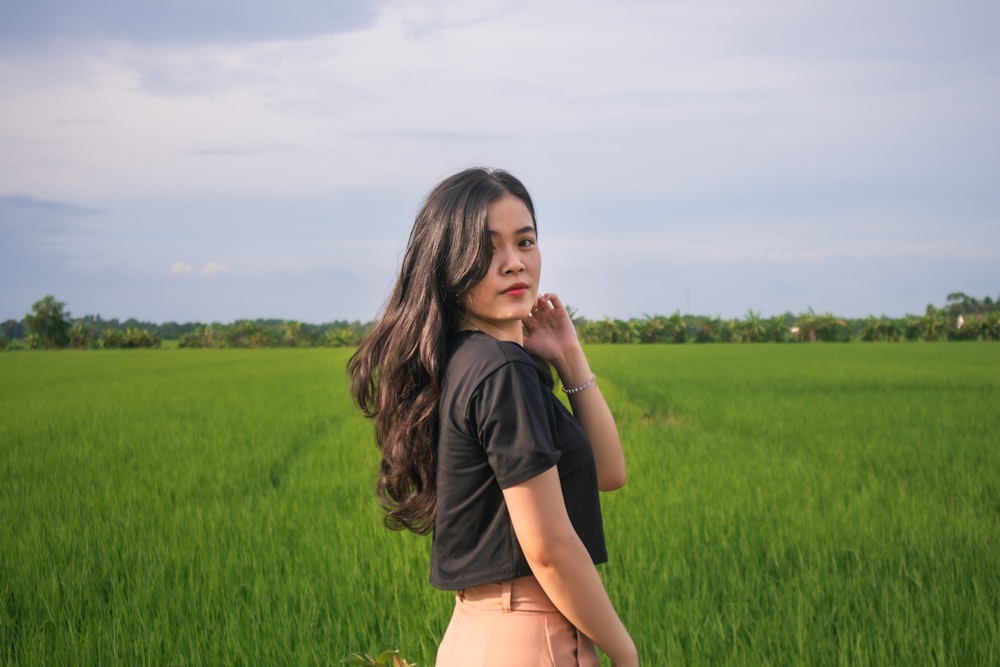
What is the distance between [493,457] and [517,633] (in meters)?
0.31

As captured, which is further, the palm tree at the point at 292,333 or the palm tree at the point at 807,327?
the palm tree at the point at 292,333

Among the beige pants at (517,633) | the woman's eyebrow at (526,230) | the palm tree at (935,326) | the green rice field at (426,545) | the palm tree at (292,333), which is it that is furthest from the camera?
the palm tree at (292,333)

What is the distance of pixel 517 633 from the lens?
1.50 meters

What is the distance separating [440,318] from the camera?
5.16 feet

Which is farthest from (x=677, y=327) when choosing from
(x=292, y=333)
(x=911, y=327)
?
(x=292, y=333)

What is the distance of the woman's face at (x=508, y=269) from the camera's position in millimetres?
1567

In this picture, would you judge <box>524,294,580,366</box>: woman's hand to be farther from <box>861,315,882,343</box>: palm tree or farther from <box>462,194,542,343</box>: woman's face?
<box>861,315,882,343</box>: palm tree

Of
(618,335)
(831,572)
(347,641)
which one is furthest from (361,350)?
(618,335)

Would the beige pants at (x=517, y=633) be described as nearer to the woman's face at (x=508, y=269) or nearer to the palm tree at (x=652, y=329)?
the woman's face at (x=508, y=269)

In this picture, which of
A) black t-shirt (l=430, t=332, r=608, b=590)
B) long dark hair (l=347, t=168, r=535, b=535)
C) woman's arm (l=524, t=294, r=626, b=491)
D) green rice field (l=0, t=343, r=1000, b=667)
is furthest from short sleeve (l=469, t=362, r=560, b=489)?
green rice field (l=0, t=343, r=1000, b=667)

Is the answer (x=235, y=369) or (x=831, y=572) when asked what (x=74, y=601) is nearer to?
(x=831, y=572)

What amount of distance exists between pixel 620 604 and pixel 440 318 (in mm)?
2407

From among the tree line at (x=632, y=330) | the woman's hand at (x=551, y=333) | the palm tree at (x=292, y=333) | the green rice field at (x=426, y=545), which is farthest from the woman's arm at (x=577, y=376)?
the palm tree at (x=292, y=333)

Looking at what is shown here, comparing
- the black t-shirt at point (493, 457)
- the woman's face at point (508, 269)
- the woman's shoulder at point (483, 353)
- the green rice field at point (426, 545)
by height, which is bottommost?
the green rice field at point (426, 545)
